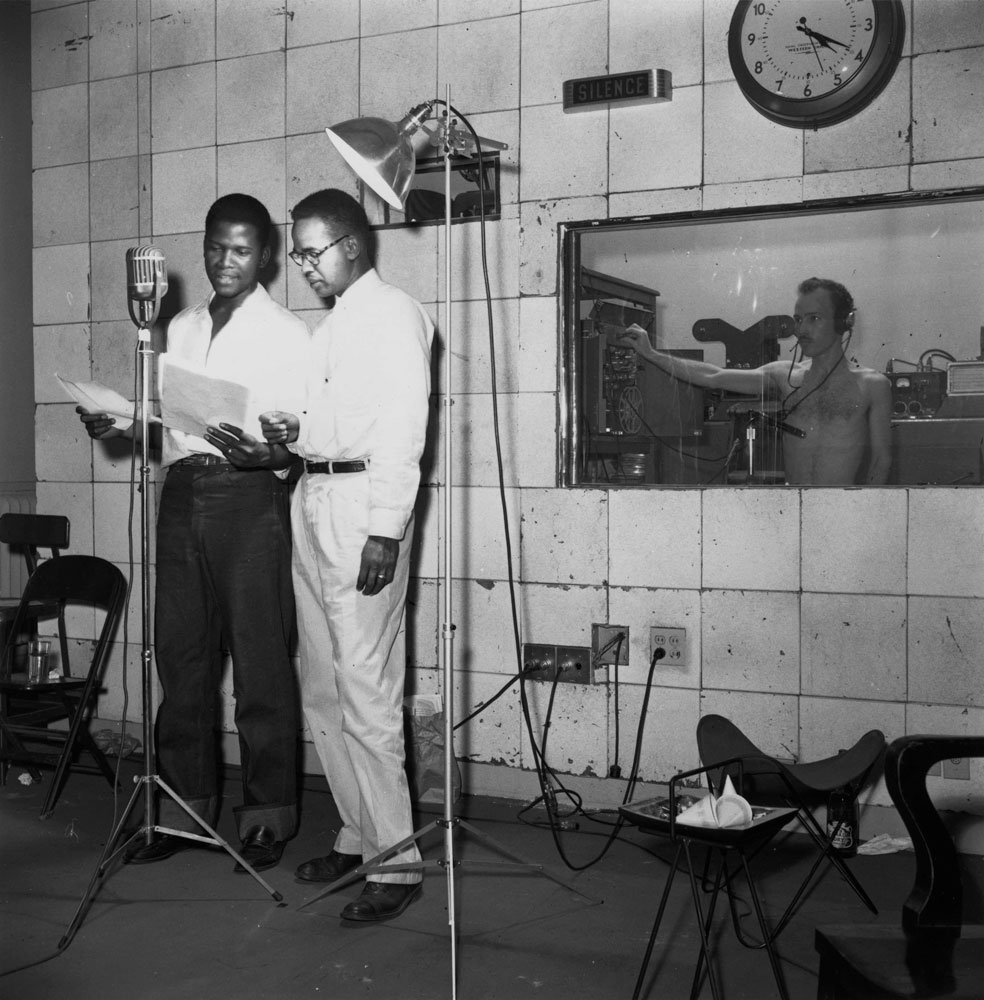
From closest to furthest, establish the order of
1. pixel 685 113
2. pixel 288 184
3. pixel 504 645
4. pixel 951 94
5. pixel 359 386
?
pixel 359 386, pixel 951 94, pixel 685 113, pixel 504 645, pixel 288 184

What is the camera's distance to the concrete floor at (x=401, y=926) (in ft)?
7.52

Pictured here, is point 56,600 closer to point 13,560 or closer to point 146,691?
point 13,560

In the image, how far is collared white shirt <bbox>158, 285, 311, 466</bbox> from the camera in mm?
3145

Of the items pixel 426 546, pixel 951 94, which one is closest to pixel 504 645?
pixel 426 546

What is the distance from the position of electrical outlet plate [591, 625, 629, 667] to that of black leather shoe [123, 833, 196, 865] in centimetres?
132

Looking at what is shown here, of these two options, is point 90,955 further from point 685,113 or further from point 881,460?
point 685,113

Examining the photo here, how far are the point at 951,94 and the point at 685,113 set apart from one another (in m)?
0.73

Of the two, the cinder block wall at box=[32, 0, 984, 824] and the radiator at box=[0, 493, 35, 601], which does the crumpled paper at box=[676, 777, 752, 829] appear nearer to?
the cinder block wall at box=[32, 0, 984, 824]

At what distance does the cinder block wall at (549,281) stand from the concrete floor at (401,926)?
0.47 m

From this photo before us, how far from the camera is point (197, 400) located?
2.84 m

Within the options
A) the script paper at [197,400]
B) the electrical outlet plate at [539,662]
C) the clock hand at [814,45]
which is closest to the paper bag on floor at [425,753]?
the electrical outlet plate at [539,662]

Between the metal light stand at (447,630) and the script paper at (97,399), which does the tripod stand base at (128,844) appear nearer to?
the metal light stand at (447,630)

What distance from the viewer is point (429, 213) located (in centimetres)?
364

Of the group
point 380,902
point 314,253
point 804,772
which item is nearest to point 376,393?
point 314,253
